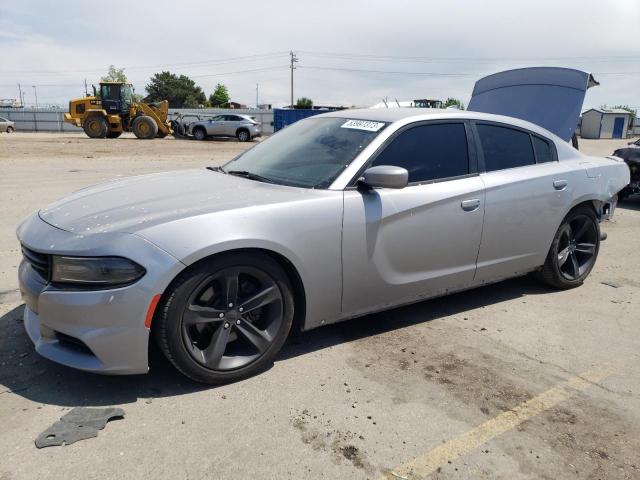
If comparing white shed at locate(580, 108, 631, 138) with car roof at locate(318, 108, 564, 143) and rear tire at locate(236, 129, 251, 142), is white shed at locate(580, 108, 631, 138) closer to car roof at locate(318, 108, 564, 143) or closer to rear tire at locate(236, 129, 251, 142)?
rear tire at locate(236, 129, 251, 142)

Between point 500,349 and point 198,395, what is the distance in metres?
2.01

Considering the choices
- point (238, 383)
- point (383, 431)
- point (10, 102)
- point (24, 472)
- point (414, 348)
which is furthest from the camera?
point (10, 102)

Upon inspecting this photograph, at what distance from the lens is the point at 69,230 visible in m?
2.79

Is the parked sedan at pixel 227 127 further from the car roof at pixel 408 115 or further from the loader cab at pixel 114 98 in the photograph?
the car roof at pixel 408 115

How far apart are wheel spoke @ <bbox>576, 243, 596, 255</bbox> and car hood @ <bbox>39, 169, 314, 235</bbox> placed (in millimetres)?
2956

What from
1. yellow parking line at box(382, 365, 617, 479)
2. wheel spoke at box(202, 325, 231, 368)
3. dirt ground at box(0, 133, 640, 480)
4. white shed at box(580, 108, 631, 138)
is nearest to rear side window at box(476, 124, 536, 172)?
dirt ground at box(0, 133, 640, 480)

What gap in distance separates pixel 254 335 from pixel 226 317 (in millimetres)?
215

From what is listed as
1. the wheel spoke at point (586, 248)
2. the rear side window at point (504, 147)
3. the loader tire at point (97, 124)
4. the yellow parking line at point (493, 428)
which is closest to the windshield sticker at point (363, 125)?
the rear side window at point (504, 147)

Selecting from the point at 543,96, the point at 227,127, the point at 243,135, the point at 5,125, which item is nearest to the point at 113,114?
the point at 227,127

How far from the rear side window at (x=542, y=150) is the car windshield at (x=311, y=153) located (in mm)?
1619

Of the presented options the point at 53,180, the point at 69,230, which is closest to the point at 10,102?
the point at 53,180

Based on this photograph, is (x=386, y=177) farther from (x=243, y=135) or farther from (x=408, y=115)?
(x=243, y=135)

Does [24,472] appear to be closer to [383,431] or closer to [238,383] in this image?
[238,383]

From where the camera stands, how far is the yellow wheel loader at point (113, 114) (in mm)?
26688
